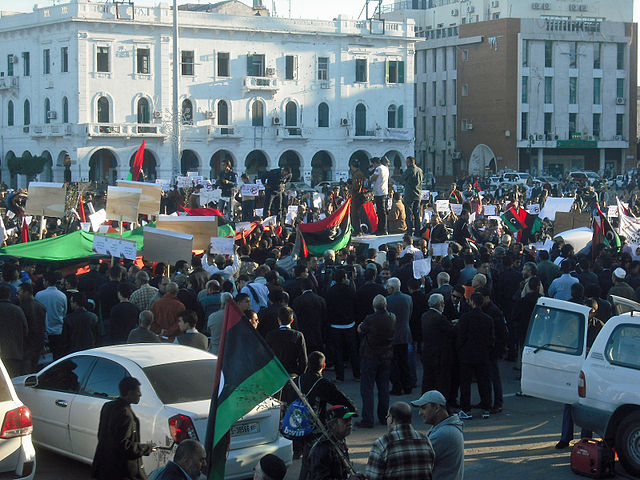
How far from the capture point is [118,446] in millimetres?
7719

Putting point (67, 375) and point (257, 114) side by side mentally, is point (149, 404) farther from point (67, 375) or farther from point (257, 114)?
point (257, 114)

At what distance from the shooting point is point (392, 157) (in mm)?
71188

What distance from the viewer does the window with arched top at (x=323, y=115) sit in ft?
221

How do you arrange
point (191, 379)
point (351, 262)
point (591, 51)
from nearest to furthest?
point (191, 379)
point (351, 262)
point (591, 51)

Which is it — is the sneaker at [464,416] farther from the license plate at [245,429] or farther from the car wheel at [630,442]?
the license plate at [245,429]

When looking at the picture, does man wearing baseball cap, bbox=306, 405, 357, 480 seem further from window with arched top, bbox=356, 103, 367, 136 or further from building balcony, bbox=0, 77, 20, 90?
window with arched top, bbox=356, 103, 367, 136

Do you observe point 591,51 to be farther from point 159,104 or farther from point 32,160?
point 32,160

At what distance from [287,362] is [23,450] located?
10.3ft

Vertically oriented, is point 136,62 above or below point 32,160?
above

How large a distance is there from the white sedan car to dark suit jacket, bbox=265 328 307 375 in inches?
43.8

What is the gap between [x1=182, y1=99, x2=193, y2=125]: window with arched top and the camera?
62688 mm

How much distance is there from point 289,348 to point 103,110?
5273 cm

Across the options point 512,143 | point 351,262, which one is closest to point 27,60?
point 512,143

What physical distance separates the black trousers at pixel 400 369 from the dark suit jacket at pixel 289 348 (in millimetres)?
3041
